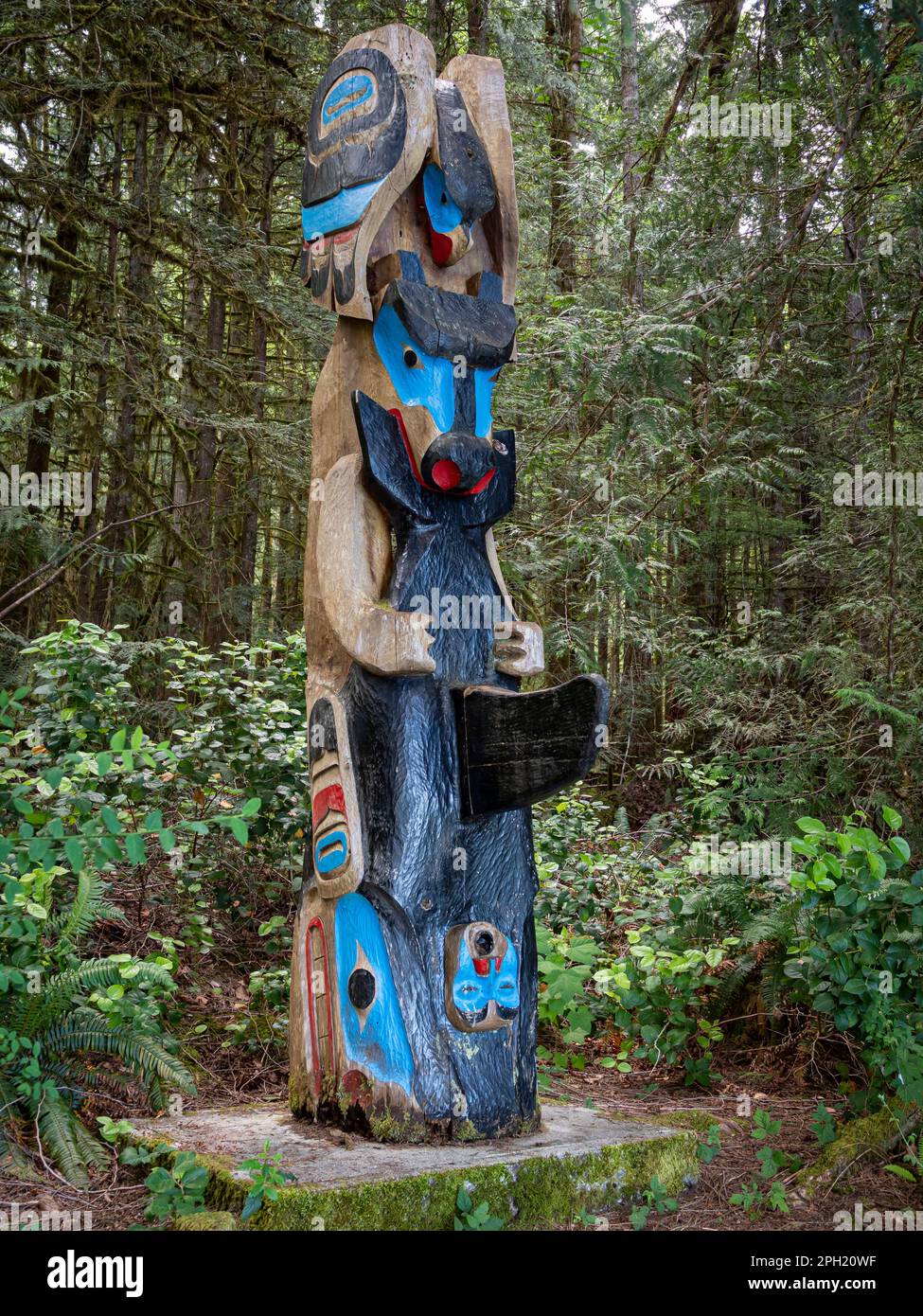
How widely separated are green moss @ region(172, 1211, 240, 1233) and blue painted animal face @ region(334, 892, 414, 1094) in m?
0.78

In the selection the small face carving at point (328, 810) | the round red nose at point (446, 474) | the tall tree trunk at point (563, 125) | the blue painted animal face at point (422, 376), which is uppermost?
the tall tree trunk at point (563, 125)

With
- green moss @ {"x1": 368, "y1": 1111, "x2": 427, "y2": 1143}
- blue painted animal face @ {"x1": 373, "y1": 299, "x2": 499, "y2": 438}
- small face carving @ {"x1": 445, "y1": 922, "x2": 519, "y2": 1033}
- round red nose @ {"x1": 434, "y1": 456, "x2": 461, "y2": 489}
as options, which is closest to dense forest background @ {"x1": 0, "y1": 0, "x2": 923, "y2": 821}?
blue painted animal face @ {"x1": 373, "y1": 299, "x2": 499, "y2": 438}

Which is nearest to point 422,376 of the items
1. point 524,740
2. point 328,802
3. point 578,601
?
point 524,740

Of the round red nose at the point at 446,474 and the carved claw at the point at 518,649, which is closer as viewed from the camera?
the round red nose at the point at 446,474

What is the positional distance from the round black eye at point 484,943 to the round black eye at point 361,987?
15.9 inches

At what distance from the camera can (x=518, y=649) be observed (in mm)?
4641

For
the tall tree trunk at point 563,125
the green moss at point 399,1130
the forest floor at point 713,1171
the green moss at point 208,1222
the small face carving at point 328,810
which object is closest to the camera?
the green moss at point 208,1222

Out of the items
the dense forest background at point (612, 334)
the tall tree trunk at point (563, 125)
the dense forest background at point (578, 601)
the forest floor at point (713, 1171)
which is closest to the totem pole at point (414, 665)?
the dense forest background at point (578, 601)

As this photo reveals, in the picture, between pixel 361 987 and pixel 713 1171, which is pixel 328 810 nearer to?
pixel 361 987

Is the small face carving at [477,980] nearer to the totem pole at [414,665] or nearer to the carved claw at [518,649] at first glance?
the totem pole at [414,665]

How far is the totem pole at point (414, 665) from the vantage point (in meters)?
4.14

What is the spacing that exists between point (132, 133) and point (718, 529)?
6.57 meters

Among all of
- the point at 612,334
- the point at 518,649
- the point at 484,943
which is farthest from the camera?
the point at 612,334

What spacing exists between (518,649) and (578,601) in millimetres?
4953
